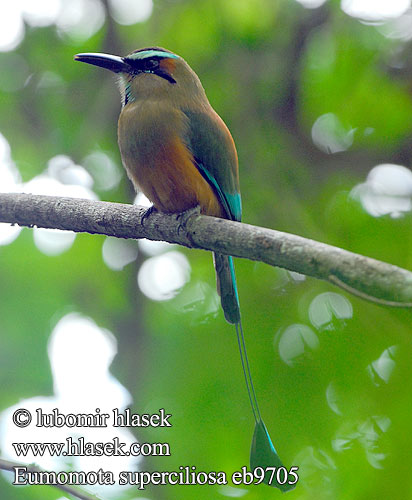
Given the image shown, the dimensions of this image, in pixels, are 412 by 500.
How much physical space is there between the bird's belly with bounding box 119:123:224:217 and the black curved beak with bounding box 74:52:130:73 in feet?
0.83

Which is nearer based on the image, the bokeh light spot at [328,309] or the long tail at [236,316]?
the long tail at [236,316]

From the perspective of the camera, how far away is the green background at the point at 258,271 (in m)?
1.75

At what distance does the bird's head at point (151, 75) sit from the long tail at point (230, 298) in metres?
0.49

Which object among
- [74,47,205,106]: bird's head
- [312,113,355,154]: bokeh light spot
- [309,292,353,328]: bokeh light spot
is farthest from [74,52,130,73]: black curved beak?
[309,292,353,328]: bokeh light spot

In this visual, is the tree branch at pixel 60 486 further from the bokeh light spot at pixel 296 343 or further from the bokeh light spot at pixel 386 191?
the bokeh light spot at pixel 386 191

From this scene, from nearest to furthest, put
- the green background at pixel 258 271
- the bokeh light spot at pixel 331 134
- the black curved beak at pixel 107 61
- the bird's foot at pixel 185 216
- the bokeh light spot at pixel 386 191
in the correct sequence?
1. the bird's foot at pixel 185 216
2. the green background at pixel 258 271
3. the black curved beak at pixel 107 61
4. the bokeh light spot at pixel 386 191
5. the bokeh light spot at pixel 331 134

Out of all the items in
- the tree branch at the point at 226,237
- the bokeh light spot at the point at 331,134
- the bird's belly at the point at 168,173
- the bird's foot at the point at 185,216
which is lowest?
the tree branch at the point at 226,237

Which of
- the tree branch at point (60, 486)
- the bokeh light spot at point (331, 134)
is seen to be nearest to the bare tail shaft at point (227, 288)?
the tree branch at point (60, 486)

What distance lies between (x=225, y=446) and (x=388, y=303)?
88 cm

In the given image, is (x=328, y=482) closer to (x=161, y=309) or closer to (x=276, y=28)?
(x=161, y=309)

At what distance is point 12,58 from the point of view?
273 centimetres

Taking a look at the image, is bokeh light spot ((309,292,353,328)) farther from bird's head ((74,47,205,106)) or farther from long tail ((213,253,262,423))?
bird's head ((74,47,205,106))

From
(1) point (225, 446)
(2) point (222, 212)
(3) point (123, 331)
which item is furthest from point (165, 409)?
(2) point (222, 212)

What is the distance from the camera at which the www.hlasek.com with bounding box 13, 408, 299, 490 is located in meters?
1.57
